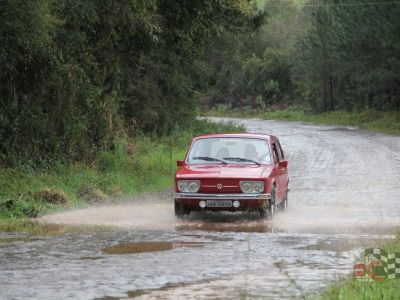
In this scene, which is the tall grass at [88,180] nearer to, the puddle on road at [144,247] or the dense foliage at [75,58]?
the dense foliage at [75,58]

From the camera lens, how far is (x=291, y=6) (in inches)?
6019

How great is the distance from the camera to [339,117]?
240ft

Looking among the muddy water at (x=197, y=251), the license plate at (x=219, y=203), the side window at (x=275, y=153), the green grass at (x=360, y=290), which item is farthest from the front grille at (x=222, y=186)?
the green grass at (x=360, y=290)

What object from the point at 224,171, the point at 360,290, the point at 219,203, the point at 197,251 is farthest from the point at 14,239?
the point at 360,290

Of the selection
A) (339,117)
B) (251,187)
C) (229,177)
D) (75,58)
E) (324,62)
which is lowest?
(339,117)

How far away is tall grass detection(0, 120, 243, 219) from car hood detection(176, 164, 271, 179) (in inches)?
110

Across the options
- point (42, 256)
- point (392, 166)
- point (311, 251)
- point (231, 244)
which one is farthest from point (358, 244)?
point (392, 166)

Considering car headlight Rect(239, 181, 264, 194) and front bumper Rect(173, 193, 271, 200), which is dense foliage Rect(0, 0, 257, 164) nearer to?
front bumper Rect(173, 193, 271, 200)

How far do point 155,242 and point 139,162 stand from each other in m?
10.9

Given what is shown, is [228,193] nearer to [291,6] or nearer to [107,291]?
[107,291]

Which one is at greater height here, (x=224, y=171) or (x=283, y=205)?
(x=224, y=171)

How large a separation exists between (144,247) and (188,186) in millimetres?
3435

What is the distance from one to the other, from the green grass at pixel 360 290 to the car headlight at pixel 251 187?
6045mm

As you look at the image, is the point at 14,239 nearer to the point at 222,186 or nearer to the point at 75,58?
the point at 222,186
